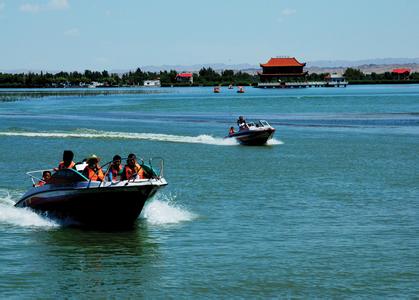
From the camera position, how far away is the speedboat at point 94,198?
2473 centimetres

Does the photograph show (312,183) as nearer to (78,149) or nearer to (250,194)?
(250,194)

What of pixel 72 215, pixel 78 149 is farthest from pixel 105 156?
pixel 72 215

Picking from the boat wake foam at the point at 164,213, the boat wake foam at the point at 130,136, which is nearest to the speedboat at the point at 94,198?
the boat wake foam at the point at 164,213

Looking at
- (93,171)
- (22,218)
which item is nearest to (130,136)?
(22,218)

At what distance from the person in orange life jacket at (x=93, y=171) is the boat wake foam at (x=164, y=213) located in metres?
1.93

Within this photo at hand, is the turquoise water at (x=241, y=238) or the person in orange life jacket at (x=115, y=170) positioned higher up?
the person in orange life jacket at (x=115, y=170)

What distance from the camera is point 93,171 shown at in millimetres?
25062

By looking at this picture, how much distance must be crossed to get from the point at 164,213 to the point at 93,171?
12.7 ft

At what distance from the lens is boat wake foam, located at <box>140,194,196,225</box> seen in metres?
26.9

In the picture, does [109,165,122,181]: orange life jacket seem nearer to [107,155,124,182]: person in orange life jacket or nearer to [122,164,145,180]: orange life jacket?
[107,155,124,182]: person in orange life jacket

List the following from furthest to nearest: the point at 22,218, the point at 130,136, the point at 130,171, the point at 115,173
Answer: the point at 130,136 → the point at 22,218 → the point at 115,173 → the point at 130,171

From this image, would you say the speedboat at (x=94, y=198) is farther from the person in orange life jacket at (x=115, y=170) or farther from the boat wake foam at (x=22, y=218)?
the person in orange life jacket at (x=115, y=170)

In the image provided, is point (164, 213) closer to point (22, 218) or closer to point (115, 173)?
point (115, 173)

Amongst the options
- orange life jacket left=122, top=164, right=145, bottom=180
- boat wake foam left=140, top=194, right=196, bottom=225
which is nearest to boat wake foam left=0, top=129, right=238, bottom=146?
boat wake foam left=140, top=194, right=196, bottom=225
